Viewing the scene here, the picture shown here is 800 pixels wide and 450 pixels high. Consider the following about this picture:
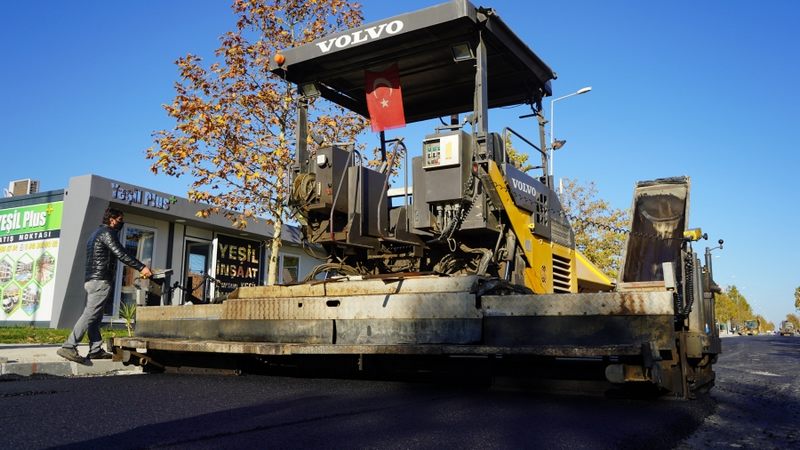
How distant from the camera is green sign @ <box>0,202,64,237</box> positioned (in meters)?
17.1

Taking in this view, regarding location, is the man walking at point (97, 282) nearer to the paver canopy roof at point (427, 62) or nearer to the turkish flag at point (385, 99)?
the paver canopy roof at point (427, 62)

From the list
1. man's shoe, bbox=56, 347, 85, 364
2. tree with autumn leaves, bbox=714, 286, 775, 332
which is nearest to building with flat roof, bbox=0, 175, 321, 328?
man's shoe, bbox=56, 347, 85, 364

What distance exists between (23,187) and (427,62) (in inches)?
677

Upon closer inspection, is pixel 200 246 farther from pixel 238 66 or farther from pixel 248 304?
pixel 248 304

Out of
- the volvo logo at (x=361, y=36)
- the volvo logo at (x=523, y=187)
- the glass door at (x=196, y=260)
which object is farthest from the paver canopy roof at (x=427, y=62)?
the glass door at (x=196, y=260)

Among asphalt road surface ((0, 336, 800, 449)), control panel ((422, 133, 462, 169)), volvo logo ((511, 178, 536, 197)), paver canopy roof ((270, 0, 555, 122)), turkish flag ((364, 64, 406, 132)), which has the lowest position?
asphalt road surface ((0, 336, 800, 449))

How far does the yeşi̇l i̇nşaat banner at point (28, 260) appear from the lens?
17031mm

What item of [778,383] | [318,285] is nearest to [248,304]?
[318,285]

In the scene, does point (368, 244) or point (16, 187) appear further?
point (16, 187)

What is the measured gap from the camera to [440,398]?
4789 millimetres

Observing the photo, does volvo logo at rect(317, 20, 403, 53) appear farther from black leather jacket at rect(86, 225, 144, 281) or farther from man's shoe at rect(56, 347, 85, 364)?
man's shoe at rect(56, 347, 85, 364)

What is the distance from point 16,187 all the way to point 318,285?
1796cm

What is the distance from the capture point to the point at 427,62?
6.88m

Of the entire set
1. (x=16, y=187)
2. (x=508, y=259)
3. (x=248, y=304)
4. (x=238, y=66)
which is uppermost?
(x=238, y=66)
